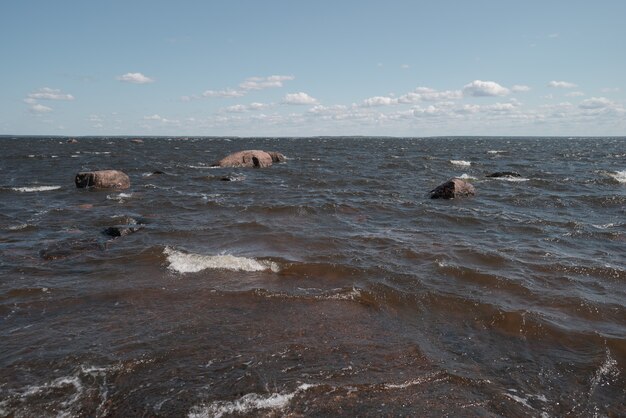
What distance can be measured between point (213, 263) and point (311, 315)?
376 cm

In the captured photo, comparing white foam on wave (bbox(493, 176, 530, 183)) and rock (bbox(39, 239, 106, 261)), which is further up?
white foam on wave (bbox(493, 176, 530, 183))

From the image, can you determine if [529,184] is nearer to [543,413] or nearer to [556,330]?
[556,330]

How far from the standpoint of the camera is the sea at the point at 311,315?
5102mm

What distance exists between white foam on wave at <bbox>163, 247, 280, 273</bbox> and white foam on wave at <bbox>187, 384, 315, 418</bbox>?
4926mm

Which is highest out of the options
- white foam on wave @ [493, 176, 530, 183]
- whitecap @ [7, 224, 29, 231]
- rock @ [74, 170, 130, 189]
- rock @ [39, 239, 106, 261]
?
rock @ [74, 170, 130, 189]

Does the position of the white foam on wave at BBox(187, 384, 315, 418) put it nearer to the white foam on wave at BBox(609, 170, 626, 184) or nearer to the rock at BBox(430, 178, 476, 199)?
the rock at BBox(430, 178, 476, 199)

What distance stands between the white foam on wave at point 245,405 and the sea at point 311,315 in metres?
0.02

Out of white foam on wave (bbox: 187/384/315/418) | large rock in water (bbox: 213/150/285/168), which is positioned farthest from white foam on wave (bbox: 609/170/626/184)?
white foam on wave (bbox: 187/384/315/418)

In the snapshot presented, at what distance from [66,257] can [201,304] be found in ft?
17.2

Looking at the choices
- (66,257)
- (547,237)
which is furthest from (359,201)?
(66,257)

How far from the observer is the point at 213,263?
10.1m

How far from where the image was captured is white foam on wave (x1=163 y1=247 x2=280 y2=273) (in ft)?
32.3

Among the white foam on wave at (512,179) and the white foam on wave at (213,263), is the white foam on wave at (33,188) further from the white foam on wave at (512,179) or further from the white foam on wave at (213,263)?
the white foam on wave at (512,179)

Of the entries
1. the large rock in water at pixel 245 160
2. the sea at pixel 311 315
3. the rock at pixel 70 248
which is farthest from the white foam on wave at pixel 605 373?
the large rock in water at pixel 245 160
